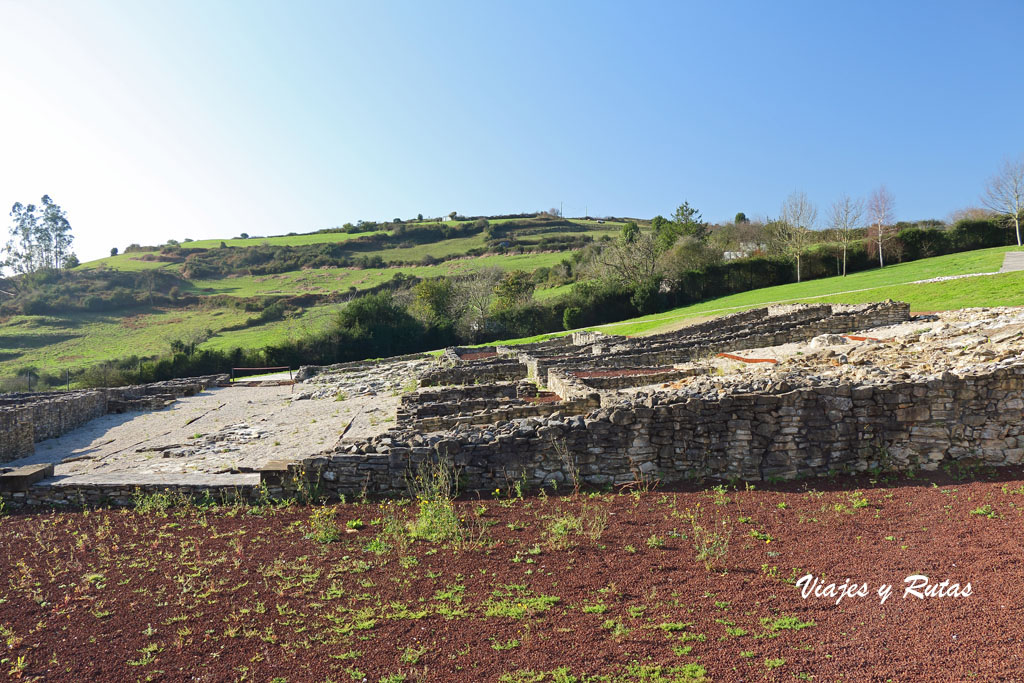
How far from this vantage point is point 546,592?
5691 millimetres

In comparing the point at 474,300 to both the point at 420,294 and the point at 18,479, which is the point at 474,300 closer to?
the point at 420,294

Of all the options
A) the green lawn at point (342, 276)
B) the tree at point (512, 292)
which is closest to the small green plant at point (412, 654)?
the tree at point (512, 292)

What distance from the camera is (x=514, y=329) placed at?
50906 millimetres

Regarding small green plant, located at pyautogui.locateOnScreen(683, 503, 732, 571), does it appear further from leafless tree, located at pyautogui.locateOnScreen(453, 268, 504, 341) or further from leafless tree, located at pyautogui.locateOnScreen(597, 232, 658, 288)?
leafless tree, located at pyautogui.locateOnScreen(597, 232, 658, 288)

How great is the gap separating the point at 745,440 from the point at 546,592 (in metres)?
3.99

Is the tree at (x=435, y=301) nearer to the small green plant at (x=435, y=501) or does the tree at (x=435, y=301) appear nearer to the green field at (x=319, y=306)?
the green field at (x=319, y=306)

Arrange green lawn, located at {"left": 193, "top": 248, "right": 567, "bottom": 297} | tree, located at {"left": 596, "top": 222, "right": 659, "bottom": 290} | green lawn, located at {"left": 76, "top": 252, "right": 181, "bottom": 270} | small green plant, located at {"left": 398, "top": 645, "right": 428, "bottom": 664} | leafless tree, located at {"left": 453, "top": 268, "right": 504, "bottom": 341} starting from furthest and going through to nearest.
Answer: green lawn, located at {"left": 76, "top": 252, "right": 181, "bottom": 270}
green lawn, located at {"left": 193, "top": 248, "right": 567, "bottom": 297}
tree, located at {"left": 596, "top": 222, "right": 659, "bottom": 290}
leafless tree, located at {"left": 453, "top": 268, "right": 504, "bottom": 341}
small green plant, located at {"left": 398, "top": 645, "right": 428, "bottom": 664}

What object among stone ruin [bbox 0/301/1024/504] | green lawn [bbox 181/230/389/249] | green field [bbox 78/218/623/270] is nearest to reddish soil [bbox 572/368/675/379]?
stone ruin [bbox 0/301/1024/504]

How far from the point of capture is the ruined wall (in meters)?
8.05

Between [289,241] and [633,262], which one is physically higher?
[289,241]

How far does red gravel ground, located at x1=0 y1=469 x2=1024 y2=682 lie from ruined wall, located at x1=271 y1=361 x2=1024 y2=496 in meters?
0.43

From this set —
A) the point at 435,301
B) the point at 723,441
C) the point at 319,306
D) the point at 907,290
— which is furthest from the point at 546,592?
the point at 319,306

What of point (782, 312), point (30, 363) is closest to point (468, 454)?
point (782, 312)

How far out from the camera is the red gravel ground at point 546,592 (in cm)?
454
